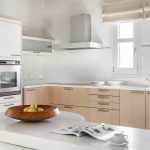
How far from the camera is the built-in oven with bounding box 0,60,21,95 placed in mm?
3979

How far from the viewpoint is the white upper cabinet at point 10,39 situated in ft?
13.0

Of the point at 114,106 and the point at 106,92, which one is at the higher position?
the point at 106,92

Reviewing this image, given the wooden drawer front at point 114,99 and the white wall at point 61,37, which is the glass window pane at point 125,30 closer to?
the white wall at point 61,37

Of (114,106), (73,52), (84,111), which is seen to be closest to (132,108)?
(114,106)

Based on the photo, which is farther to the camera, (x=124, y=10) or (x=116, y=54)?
(x=116, y=54)

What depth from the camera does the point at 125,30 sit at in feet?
15.3

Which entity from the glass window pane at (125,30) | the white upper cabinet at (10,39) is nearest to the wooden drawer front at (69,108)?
the white upper cabinet at (10,39)

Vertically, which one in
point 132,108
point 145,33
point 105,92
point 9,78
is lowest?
point 132,108

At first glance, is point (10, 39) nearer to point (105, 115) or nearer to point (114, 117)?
point (105, 115)

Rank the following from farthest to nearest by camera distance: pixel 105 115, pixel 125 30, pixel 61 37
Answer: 1. pixel 61 37
2. pixel 125 30
3. pixel 105 115

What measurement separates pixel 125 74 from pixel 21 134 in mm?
3435

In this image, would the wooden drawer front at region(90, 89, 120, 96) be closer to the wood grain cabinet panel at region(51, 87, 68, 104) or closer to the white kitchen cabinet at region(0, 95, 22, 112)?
the wood grain cabinet panel at region(51, 87, 68, 104)

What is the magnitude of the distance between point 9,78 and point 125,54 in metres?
2.09

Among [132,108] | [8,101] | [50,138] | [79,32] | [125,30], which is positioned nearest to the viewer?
[50,138]
